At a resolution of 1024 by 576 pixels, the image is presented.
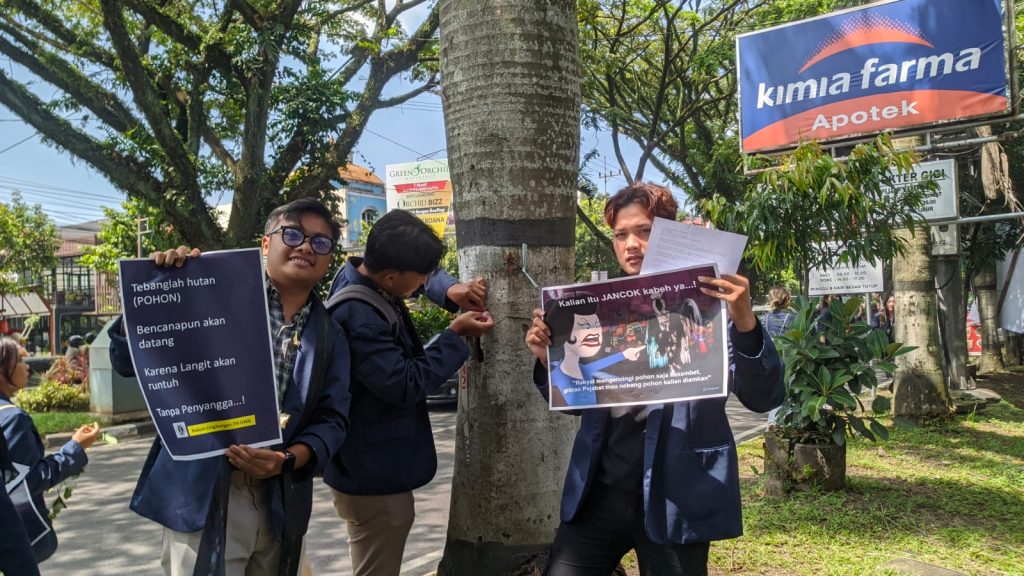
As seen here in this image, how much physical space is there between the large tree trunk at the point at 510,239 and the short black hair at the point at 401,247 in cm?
34

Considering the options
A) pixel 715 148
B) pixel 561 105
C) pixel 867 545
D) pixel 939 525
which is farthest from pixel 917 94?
pixel 715 148

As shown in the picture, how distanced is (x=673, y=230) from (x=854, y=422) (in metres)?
3.92

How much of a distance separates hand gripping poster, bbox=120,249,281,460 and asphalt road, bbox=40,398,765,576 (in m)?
2.96

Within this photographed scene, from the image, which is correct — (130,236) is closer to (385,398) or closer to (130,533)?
(130,533)

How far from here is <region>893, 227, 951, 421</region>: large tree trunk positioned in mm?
7984

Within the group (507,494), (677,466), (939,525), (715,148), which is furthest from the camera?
(715,148)

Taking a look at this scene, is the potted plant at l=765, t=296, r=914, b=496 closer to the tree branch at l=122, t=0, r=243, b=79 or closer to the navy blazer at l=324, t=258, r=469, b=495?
the navy blazer at l=324, t=258, r=469, b=495

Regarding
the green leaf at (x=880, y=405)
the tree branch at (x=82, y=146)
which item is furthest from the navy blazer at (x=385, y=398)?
the tree branch at (x=82, y=146)

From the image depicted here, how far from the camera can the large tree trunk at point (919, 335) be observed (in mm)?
7984

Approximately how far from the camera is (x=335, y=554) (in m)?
5.01

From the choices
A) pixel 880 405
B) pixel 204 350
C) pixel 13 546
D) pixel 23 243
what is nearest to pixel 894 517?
pixel 880 405

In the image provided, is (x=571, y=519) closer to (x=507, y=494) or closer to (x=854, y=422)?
(x=507, y=494)

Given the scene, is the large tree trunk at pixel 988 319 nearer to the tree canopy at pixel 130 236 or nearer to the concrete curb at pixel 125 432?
the concrete curb at pixel 125 432

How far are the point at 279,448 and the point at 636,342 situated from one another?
1053 mm
